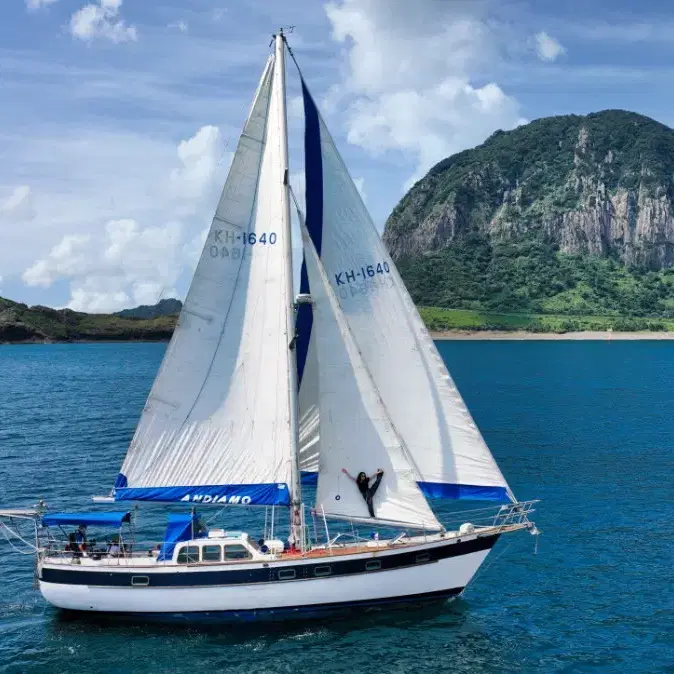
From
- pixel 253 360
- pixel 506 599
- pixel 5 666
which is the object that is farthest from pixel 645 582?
pixel 5 666

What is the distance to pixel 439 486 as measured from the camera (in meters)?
31.8

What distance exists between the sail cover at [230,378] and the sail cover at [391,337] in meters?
2.01

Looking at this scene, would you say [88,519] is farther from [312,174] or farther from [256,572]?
[312,174]

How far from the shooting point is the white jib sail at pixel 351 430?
31.5 meters

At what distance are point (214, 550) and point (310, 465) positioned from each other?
16.8ft

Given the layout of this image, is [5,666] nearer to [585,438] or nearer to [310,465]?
[310,465]

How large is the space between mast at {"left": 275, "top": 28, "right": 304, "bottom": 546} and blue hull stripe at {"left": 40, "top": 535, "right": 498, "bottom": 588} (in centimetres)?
130

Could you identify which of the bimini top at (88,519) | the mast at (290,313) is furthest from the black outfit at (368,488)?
the bimini top at (88,519)

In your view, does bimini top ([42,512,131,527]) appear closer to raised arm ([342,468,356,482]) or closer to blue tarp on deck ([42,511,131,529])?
blue tarp on deck ([42,511,131,529])

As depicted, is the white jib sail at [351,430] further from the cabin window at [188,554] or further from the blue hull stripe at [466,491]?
the cabin window at [188,554]

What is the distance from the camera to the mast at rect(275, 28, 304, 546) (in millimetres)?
30359

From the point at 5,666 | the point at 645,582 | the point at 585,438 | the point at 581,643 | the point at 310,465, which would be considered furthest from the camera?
the point at 585,438

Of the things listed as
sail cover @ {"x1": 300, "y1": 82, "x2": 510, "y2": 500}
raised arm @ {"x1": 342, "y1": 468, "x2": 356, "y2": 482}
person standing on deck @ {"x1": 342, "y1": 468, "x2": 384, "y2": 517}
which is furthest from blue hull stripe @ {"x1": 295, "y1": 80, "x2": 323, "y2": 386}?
person standing on deck @ {"x1": 342, "y1": 468, "x2": 384, "y2": 517}

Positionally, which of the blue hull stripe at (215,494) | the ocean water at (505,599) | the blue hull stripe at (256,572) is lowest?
the ocean water at (505,599)
